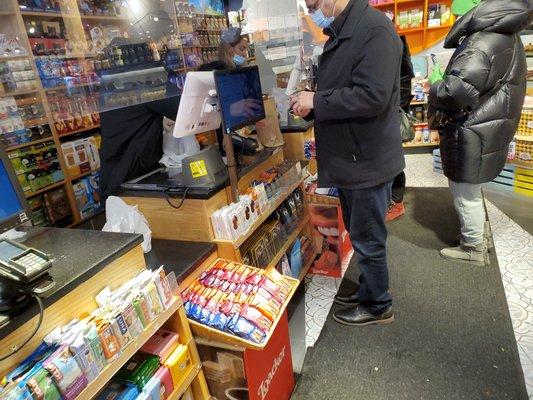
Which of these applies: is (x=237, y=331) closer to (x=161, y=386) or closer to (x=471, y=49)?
(x=161, y=386)

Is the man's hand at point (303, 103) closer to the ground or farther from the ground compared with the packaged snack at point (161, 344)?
farther from the ground

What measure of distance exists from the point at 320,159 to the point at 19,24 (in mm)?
2624

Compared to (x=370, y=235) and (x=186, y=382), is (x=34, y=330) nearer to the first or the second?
(x=186, y=382)

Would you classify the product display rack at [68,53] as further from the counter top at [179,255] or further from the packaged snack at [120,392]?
the packaged snack at [120,392]

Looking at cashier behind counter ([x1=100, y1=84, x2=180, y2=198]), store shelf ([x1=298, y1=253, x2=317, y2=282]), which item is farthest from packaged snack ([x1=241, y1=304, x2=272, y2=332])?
store shelf ([x1=298, y1=253, x2=317, y2=282])

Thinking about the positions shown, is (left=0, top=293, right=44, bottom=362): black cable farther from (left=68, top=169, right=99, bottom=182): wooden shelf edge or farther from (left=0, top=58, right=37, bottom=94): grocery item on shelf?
(left=68, top=169, right=99, bottom=182): wooden shelf edge

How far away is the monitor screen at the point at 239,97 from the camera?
5.00 feet

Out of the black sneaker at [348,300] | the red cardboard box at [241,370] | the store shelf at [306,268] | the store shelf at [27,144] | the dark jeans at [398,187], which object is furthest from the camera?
the store shelf at [27,144]

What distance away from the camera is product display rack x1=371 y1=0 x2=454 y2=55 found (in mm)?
4617

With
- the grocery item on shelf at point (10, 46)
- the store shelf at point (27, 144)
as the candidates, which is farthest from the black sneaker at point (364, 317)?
the store shelf at point (27, 144)

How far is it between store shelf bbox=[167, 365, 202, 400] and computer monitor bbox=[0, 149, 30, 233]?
0.69m

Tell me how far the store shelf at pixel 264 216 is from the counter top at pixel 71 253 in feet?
1.78

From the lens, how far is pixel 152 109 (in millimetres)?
1901

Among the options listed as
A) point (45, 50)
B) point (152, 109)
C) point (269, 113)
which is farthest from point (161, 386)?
point (45, 50)
